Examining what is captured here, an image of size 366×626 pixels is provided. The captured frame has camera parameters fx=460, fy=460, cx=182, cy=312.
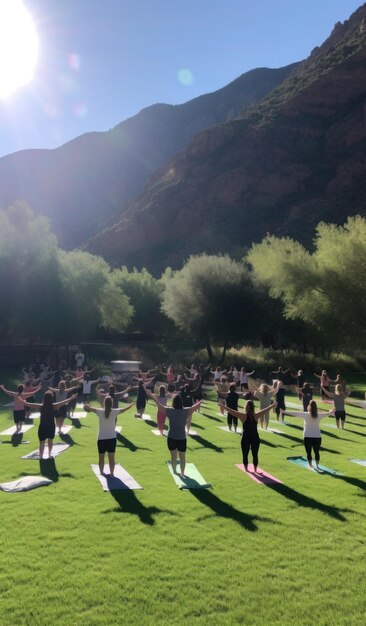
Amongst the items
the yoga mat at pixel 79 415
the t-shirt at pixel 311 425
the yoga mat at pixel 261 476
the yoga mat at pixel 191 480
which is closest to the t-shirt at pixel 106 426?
the yoga mat at pixel 191 480

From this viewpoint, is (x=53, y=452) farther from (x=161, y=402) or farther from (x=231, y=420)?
(x=231, y=420)

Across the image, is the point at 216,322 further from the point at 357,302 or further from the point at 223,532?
the point at 223,532

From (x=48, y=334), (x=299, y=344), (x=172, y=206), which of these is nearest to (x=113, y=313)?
(x=48, y=334)

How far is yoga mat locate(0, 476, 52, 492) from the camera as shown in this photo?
31.2 feet

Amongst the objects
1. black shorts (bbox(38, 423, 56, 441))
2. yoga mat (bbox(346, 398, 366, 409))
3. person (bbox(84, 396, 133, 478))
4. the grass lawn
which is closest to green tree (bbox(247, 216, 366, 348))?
yoga mat (bbox(346, 398, 366, 409))

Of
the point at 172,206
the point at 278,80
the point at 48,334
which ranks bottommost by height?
the point at 48,334

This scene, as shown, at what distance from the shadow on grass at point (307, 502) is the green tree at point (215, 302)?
110 feet

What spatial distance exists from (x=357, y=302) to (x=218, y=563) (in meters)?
34.6

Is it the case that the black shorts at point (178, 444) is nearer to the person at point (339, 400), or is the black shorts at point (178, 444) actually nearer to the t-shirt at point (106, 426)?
the t-shirt at point (106, 426)

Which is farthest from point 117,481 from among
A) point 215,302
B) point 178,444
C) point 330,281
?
point 215,302

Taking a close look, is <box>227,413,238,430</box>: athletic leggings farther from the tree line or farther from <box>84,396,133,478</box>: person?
the tree line

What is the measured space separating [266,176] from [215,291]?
6803cm

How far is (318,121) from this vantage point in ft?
352

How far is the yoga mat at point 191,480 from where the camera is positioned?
9.88 m
